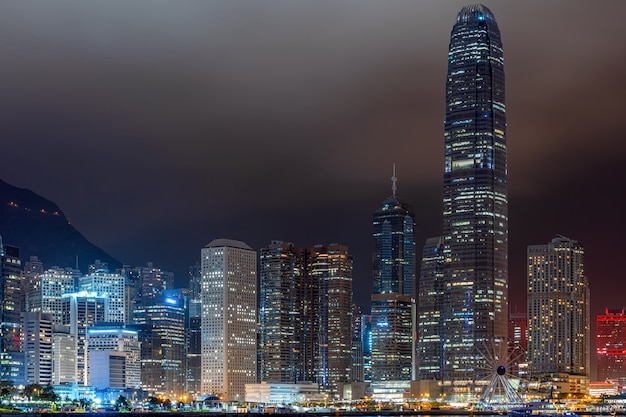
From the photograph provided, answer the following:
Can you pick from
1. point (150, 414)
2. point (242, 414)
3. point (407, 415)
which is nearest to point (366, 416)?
point (407, 415)

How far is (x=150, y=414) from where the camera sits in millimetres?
188250

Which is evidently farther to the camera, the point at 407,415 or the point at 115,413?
the point at 407,415

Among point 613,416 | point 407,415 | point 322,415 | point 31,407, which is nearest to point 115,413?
point 31,407

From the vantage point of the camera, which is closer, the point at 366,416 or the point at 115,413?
the point at 115,413

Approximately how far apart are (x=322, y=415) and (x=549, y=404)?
38939 mm

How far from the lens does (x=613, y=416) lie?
7564 inches

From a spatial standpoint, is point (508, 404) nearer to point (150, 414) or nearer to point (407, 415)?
point (407, 415)

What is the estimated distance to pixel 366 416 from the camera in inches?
7751

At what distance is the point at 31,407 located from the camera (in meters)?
197

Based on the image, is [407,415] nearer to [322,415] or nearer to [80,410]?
[322,415]

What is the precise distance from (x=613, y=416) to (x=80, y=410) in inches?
3518

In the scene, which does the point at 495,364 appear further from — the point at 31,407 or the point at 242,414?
the point at 31,407

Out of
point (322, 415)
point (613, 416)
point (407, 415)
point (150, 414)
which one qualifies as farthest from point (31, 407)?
point (613, 416)

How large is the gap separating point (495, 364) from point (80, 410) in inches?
2785
